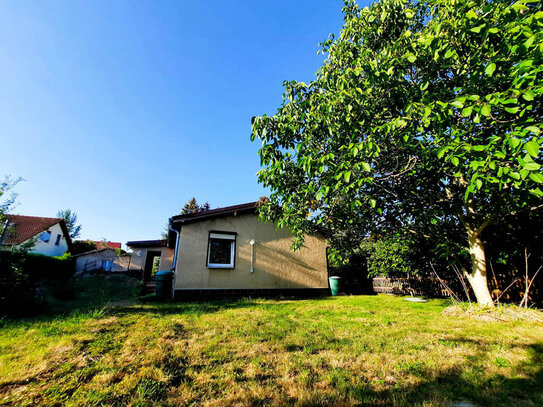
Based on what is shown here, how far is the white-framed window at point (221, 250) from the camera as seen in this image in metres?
8.77

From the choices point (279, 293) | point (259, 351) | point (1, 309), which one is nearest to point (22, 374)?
point (259, 351)

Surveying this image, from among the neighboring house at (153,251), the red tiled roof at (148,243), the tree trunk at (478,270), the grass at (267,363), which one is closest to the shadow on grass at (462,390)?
the grass at (267,363)

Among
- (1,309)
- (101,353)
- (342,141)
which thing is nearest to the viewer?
(101,353)

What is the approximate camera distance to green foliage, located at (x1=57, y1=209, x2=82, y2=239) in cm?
4804

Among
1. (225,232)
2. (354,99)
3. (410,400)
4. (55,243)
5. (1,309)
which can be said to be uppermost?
(55,243)

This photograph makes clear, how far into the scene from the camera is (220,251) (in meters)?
9.08

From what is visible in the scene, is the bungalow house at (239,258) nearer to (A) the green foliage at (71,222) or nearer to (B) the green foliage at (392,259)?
(B) the green foliage at (392,259)

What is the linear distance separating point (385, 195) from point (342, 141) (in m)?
2.27

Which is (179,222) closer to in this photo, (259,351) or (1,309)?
(1,309)

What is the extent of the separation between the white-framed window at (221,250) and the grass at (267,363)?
4102 mm

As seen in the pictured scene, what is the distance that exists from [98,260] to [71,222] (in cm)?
2627

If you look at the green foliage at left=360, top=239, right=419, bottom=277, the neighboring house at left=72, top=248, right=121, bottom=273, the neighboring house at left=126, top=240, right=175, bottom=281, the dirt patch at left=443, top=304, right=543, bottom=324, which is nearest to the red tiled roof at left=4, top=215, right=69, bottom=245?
the neighboring house at left=72, top=248, right=121, bottom=273

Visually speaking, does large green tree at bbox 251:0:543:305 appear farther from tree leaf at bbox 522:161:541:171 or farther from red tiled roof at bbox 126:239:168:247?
red tiled roof at bbox 126:239:168:247

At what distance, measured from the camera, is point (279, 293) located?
9516mm
